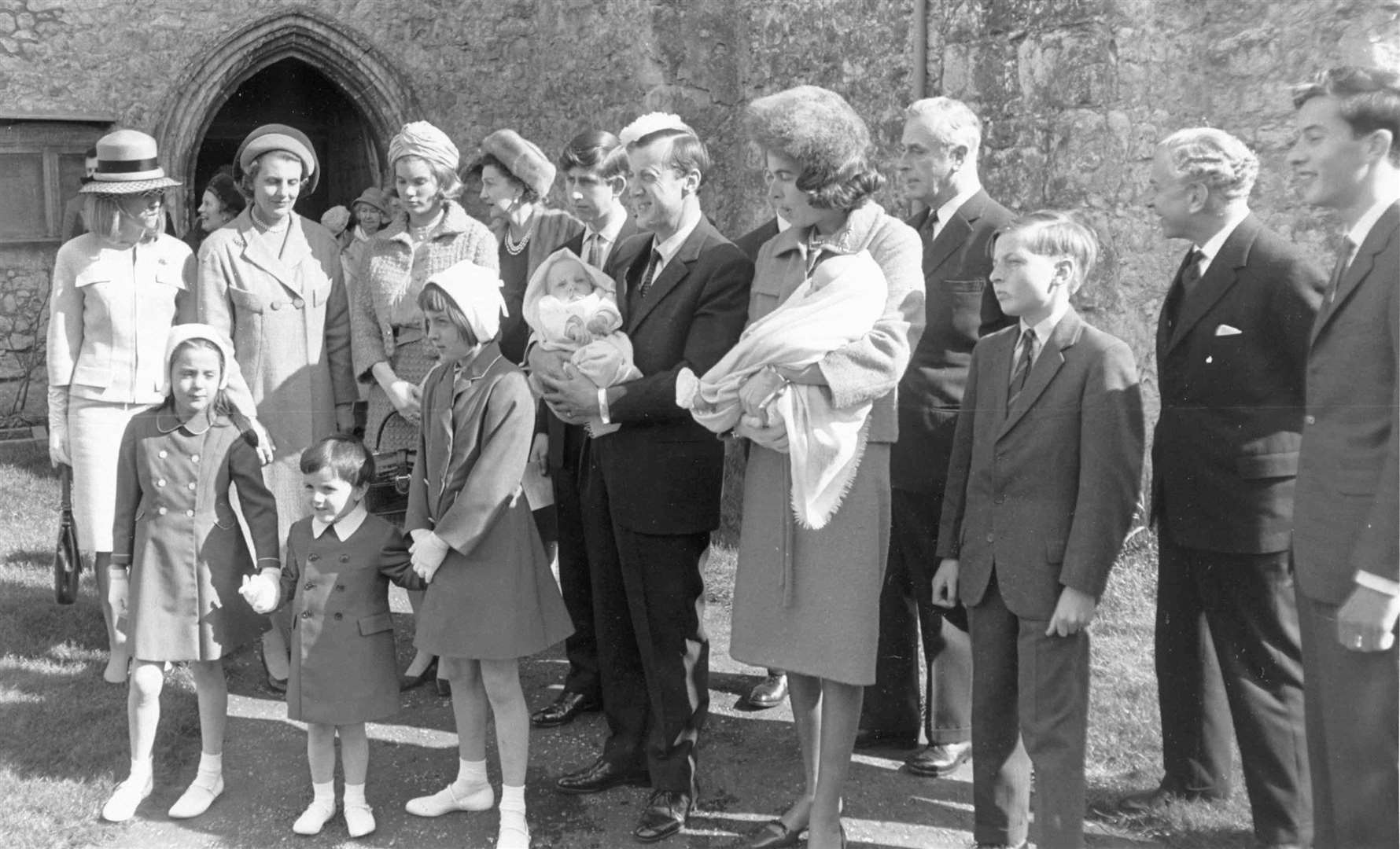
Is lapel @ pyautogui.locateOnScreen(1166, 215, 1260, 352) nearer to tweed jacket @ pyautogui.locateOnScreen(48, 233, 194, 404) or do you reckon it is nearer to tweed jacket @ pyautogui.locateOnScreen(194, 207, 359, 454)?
tweed jacket @ pyautogui.locateOnScreen(194, 207, 359, 454)

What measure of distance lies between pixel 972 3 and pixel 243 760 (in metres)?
5.33

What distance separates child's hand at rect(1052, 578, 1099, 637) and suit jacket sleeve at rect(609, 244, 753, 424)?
121 centimetres

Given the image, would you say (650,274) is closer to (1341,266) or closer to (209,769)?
(1341,266)

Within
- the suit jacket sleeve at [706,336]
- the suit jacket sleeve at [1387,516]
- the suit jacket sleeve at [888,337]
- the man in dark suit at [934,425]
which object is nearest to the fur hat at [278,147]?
the suit jacket sleeve at [706,336]

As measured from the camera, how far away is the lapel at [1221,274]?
143 inches

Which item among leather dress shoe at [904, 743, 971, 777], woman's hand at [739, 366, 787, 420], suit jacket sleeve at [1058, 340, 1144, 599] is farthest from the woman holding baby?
suit jacket sleeve at [1058, 340, 1144, 599]

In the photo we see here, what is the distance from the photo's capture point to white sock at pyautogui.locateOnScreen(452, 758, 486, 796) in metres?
4.05

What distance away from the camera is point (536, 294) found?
4176 millimetres

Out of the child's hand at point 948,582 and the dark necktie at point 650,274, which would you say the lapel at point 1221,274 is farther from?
the dark necktie at point 650,274

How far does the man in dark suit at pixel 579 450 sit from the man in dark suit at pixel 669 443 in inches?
23.2

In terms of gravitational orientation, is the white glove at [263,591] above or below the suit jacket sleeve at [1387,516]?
below

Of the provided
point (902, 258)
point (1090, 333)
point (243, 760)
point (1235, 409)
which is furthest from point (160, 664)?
point (1235, 409)

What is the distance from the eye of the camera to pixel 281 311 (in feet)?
16.7

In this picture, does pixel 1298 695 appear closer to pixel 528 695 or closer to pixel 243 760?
pixel 528 695
